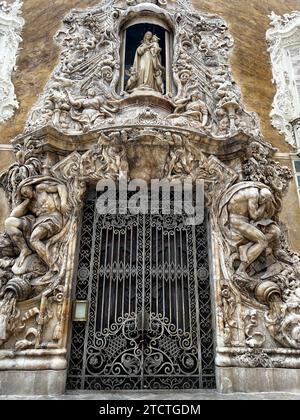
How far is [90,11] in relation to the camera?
8844 mm

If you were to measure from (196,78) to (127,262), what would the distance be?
4.10 metres

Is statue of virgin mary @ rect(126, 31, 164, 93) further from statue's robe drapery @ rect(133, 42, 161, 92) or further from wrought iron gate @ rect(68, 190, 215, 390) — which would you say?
wrought iron gate @ rect(68, 190, 215, 390)

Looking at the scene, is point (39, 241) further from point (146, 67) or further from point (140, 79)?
point (146, 67)

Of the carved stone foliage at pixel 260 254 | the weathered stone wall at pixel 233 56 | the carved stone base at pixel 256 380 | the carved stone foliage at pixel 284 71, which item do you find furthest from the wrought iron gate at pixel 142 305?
the carved stone foliage at pixel 284 71

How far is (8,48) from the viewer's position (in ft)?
27.5

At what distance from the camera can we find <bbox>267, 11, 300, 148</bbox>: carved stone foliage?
24.8 ft

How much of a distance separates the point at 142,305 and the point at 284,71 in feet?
20.3

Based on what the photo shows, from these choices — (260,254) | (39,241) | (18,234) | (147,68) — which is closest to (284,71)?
(147,68)

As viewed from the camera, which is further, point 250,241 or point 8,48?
point 8,48

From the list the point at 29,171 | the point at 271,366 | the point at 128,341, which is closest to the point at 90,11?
the point at 29,171

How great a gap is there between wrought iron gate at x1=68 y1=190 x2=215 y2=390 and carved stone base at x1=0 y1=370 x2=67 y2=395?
381 mm

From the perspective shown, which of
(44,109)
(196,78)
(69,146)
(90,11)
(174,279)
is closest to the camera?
(174,279)
